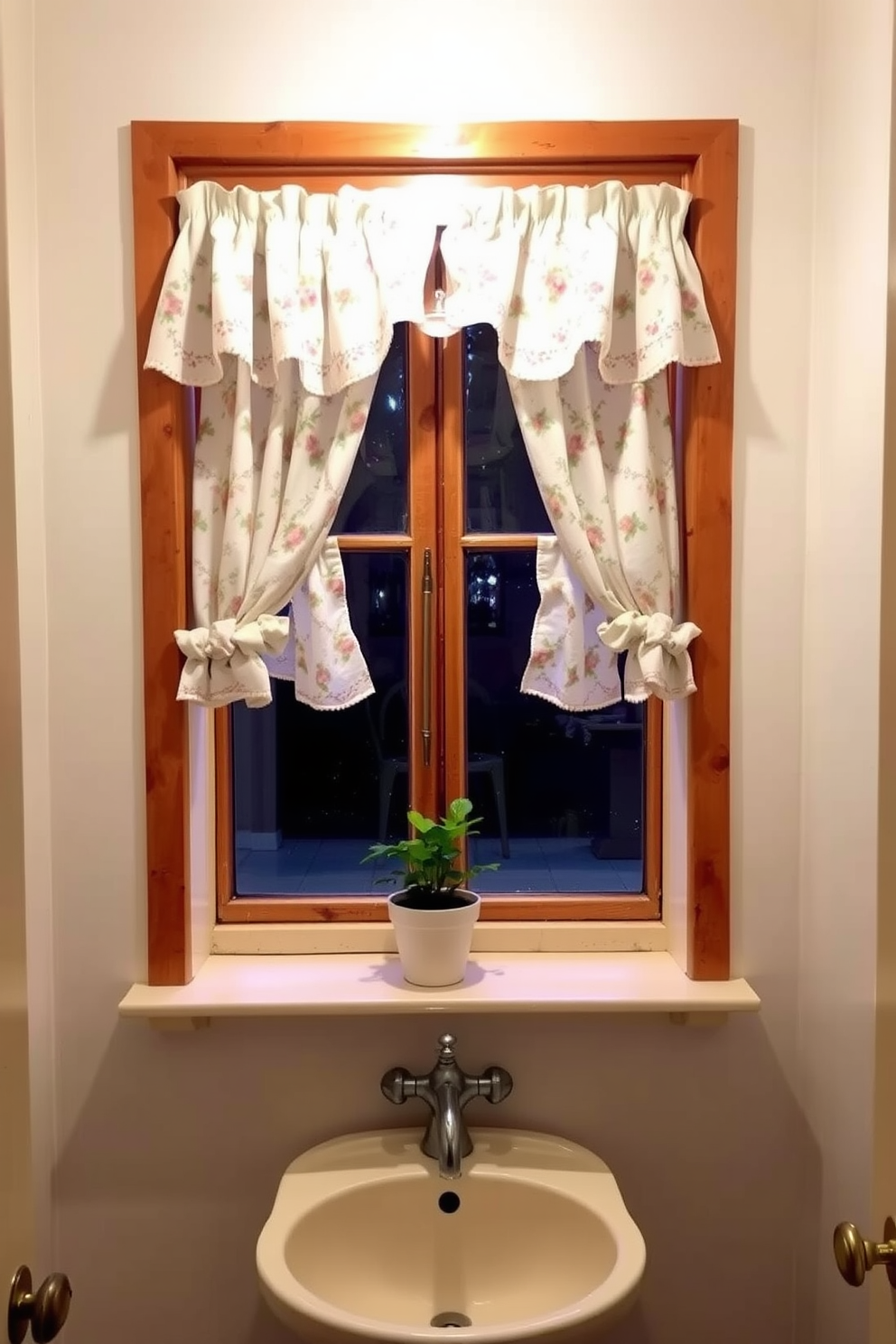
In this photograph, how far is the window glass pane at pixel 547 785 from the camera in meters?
1.94

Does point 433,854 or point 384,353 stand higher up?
point 384,353

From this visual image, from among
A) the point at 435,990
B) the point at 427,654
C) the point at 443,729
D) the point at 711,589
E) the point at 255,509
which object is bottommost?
the point at 435,990

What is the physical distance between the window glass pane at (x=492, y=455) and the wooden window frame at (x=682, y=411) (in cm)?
28

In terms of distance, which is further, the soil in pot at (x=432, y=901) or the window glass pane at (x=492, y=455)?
the window glass pane at (x=492, y=455)

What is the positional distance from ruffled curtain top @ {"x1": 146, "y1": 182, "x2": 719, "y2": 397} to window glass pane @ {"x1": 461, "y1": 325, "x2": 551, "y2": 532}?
173 millimetres

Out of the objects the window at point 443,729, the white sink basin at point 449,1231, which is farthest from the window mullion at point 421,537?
the white sink basin at point 449,1231

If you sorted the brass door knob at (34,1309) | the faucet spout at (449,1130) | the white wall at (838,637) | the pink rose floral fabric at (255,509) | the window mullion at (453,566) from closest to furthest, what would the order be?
1. the brass door knob at (34,1309)
2. the white wall at (838,637)
3. the faucet spout at (449,1130)
4. the pink rose floral fabric at (255,509)
5. the window mullion at (453,566)

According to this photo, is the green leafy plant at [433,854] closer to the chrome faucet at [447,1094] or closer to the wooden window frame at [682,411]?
the chrome faucet at [447,1094]

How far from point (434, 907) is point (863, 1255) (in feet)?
3.00

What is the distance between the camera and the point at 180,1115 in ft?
5.76

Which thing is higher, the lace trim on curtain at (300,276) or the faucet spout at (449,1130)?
the lace trim on curtain at (300,276)

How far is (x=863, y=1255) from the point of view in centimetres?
89

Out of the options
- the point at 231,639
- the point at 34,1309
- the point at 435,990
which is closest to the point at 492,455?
the point at 231,639

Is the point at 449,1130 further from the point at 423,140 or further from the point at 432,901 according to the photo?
the point at 423,140
